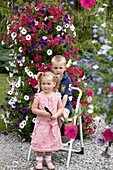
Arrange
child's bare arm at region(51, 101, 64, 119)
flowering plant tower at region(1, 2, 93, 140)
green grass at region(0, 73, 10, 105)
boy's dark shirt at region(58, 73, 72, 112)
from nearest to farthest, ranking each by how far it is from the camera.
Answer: child's bare arm at region(51, 101, 64, 119) < boy's dark shirt at region(58, 73, 72, 112) < flowering plant tower at region(1, 2, 93, 140) < green grass at region(0, 73, 10, 105)

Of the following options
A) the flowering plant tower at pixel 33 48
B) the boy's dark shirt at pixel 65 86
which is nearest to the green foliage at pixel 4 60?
the flowering plant tower at pixel 33 48

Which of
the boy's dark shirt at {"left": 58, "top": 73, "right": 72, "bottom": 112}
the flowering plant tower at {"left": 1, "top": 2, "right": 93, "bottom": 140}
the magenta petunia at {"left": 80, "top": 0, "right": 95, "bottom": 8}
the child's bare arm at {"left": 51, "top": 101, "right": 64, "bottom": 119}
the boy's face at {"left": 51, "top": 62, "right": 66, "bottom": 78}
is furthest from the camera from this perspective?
the flowering plant tower at {"left": 1, "top": 2, "right": 93, "bottom": 140}

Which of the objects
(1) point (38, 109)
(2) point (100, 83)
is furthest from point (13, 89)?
(2) point (100, 83)

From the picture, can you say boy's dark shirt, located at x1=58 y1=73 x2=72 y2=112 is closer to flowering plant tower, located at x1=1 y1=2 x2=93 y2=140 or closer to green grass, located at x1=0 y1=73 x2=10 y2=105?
flowering plant tower, located at x1=1 y1=2 x2=93 y2=140

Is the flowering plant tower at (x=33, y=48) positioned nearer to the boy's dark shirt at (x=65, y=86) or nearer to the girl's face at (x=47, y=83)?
the boy's dark shirt at (x=65, y=86)

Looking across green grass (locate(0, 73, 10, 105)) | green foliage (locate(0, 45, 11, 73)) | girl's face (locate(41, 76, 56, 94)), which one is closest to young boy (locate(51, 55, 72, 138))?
girl's face (locate(41, 76, 56, 94))

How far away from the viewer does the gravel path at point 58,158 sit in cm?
491

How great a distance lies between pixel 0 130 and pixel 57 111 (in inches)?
70.0

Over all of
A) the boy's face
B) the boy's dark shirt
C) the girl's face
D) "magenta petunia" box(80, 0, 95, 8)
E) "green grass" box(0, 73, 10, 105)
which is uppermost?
"magenta petunia" box(80, 0, 95, 8)

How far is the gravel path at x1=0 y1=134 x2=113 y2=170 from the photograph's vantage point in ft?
16.1

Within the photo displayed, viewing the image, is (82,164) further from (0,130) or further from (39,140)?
(0,130)

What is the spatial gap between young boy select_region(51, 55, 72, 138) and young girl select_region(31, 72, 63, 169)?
192 millimetres

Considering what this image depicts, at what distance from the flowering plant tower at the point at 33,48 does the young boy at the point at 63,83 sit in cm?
39

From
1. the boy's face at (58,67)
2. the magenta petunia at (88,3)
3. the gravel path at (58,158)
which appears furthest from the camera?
the boy's face at (58,67)
